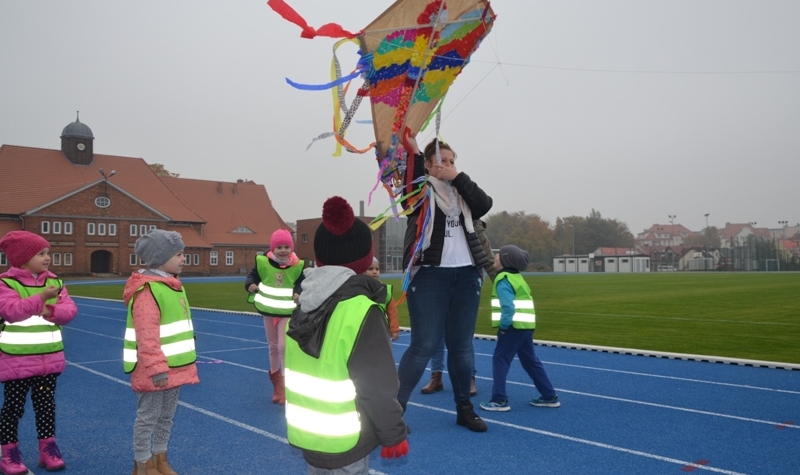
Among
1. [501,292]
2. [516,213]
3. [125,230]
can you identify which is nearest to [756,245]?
[516,213]

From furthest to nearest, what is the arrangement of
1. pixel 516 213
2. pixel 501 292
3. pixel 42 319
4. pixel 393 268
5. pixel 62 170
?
pixel 516 213 < pixel 393 268 < pixel 62 170 < pixel 501 292 < pixel 42 319

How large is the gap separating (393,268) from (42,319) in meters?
61.6

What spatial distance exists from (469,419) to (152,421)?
2.40 metres

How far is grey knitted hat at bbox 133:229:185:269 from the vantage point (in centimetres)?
395

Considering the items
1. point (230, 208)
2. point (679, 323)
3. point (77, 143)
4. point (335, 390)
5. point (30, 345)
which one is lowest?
point (679, 323)

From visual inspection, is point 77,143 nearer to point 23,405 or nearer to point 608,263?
point 23,405

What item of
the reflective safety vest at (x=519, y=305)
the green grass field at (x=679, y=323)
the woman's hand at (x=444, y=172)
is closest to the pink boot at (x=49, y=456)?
the woman's hand at (x=444, y=172)

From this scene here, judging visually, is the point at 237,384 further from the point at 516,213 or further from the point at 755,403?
the point at 516,213

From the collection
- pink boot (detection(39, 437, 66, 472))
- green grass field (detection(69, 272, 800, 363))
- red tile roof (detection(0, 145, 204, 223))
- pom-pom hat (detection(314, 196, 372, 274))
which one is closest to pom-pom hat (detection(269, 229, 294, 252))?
pink boot (detection(39, 437, 66, 472))

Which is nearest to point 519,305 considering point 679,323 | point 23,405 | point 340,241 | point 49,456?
point 340,241

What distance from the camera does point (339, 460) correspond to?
2.31m

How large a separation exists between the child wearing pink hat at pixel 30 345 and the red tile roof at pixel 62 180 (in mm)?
48927

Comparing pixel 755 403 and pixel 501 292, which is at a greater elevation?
pixel 501 292

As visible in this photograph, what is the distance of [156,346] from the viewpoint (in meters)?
3.66
